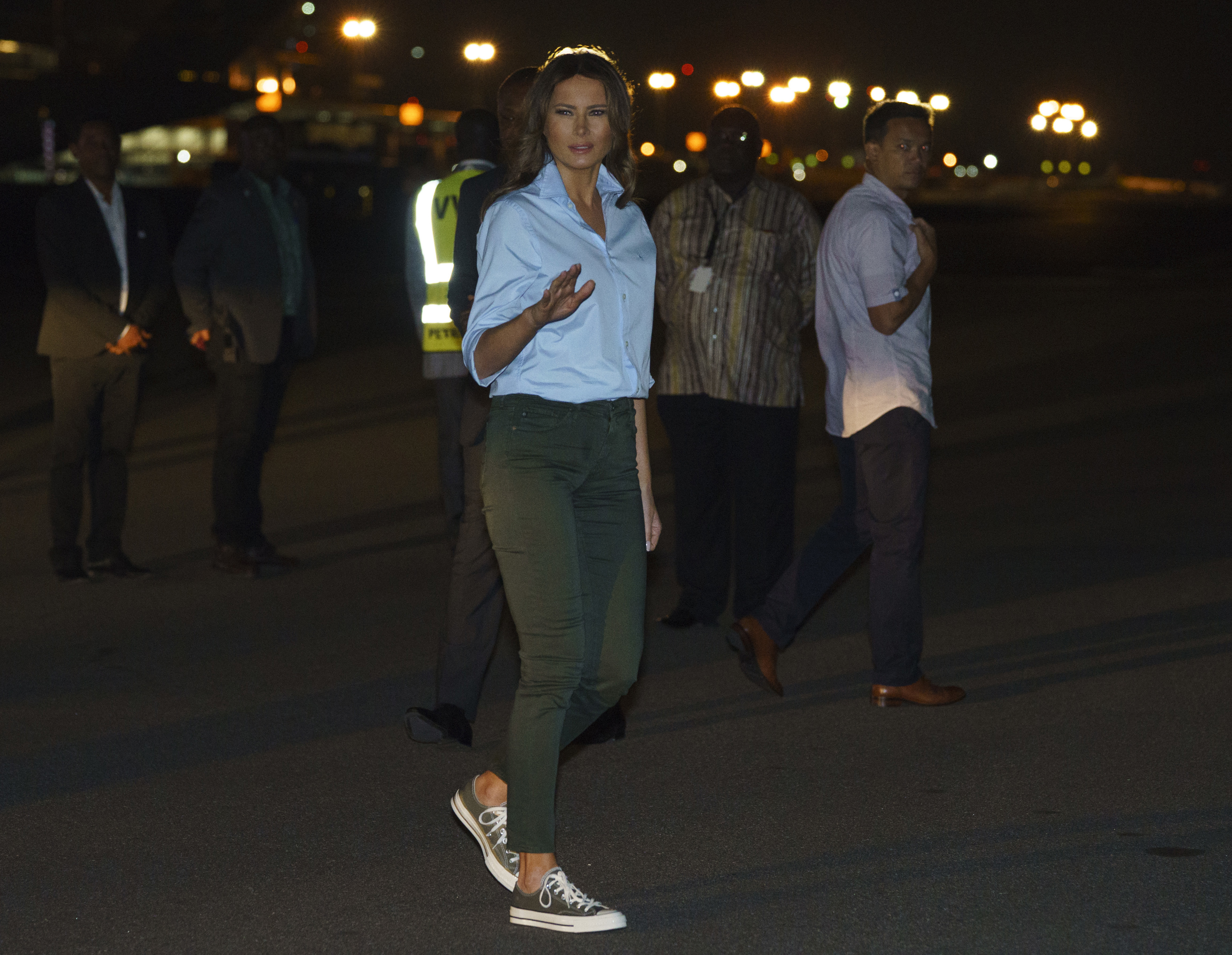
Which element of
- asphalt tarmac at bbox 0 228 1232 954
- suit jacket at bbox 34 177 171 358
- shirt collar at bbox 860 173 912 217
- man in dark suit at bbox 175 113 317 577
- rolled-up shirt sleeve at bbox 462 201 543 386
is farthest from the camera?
man in dark suit at bbox 175 113 317 577

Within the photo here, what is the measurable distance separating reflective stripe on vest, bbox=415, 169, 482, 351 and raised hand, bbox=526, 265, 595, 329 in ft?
6.51

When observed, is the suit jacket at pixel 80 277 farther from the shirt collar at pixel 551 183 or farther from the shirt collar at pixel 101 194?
the shirt collar at pixel 551 183

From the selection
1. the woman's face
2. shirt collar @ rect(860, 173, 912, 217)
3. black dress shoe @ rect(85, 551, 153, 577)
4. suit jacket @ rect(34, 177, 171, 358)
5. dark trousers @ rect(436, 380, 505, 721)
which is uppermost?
the woman's face

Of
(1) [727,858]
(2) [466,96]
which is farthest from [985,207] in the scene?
(1) [727,858]

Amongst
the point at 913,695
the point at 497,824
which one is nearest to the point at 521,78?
the point at 497,824

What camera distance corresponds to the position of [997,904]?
3797 mm

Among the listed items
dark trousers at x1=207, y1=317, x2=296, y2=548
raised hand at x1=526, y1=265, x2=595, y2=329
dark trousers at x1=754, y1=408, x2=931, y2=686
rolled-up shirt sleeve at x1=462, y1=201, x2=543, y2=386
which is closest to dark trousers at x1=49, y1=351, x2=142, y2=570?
dark trousers at x1=207, y1=317, x2=296, y2=548

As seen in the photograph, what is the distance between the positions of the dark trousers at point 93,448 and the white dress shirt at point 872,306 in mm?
3704

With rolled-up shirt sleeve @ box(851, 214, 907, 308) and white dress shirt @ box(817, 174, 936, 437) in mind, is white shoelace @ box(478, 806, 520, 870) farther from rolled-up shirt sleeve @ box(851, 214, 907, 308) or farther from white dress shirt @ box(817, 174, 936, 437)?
rolled-up shirt sleeve @ box(851, 214, 907, 308)

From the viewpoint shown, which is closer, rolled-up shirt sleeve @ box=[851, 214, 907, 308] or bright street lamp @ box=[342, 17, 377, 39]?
rolled-up shirt sleeve @ box=[851, 214, 907, 308]

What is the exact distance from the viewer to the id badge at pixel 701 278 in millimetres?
6562

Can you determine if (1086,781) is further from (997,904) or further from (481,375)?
(481,375)

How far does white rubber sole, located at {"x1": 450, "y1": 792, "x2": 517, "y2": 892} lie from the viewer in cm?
381

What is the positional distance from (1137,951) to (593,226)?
2029 millimetres
